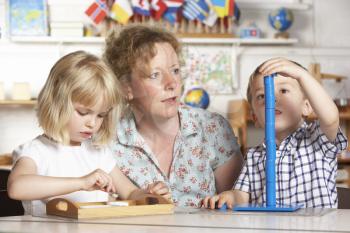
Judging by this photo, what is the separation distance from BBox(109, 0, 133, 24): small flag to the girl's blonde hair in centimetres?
286

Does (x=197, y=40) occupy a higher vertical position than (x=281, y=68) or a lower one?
higher

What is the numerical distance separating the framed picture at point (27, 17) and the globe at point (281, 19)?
5.07 feet

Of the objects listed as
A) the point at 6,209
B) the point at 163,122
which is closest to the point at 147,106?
the point at 163,122

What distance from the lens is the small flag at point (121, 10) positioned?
186 inches

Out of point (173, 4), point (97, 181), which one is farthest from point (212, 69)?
point (97, 181)

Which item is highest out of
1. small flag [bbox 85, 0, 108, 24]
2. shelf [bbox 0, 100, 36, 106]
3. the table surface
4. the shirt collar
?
small flag [bbox 85, 0, 108, 24]

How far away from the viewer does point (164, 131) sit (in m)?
2.14

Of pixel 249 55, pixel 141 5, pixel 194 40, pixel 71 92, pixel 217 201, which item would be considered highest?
pixel 141 5

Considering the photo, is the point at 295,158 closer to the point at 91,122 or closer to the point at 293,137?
the point at 293,137

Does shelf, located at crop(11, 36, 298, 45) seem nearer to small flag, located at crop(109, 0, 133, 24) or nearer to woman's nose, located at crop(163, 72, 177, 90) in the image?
small flag, located at crop(109, 0, 133, 24)

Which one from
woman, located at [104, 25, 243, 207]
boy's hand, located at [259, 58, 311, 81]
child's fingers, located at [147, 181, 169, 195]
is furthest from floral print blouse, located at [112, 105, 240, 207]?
boy's hand, located at [259, 58, 311, 81]

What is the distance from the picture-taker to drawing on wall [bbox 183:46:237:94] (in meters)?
4.89

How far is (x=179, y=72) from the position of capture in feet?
6.91

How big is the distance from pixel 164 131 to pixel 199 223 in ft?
3.03
